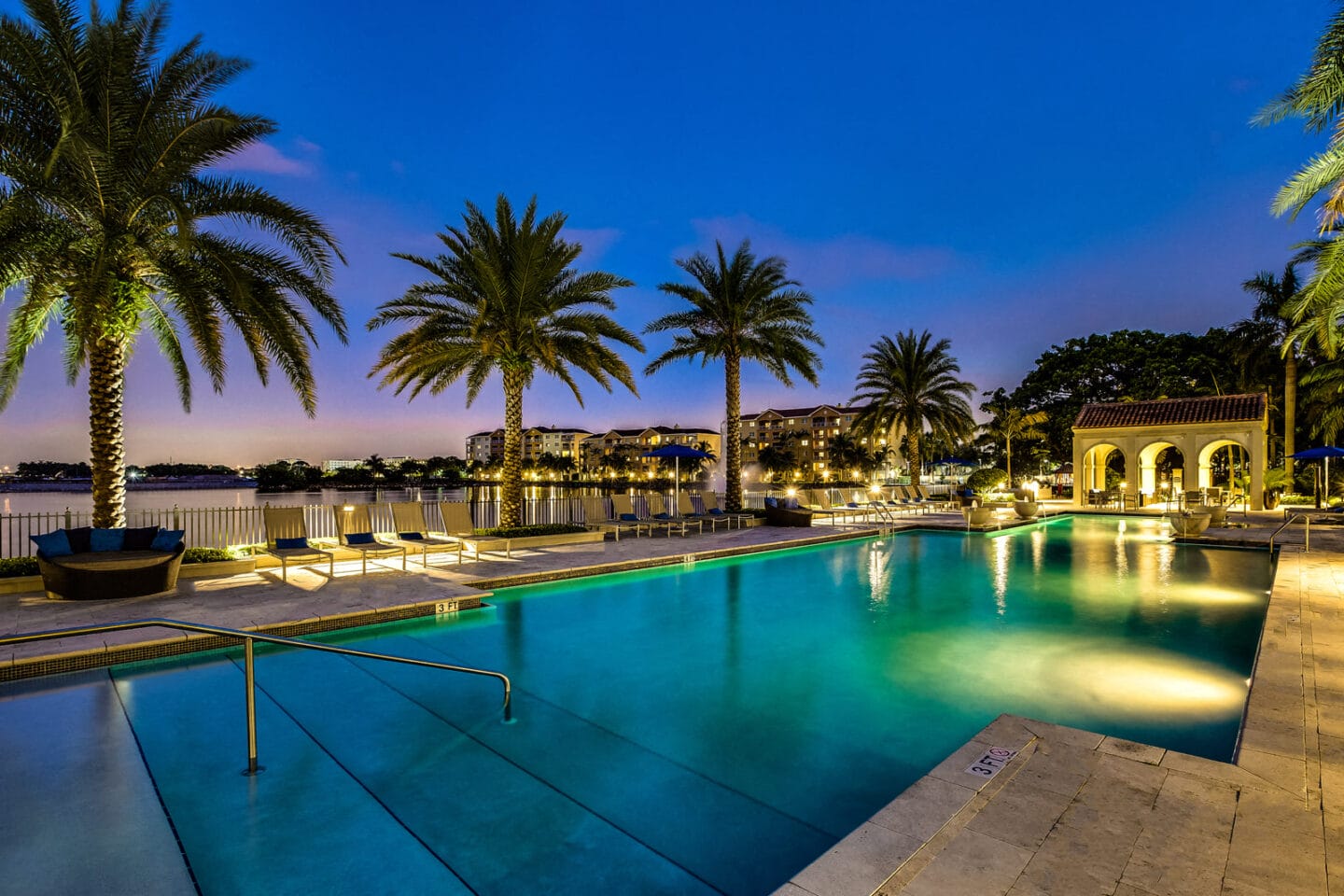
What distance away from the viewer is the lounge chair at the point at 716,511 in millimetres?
19062

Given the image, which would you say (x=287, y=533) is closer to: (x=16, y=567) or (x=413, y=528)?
(x=413, y=528)

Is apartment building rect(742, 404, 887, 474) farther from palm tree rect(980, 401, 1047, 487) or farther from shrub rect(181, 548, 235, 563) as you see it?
shrub rect(181, 548, 235, 563)

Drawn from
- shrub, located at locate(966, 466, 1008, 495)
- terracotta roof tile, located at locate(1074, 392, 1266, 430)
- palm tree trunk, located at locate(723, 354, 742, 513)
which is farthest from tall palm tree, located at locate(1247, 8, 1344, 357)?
shrub, located at locate(966, 466, 1008, 495)

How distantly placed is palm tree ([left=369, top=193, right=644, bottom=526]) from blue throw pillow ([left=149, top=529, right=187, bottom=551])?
21.0 feet

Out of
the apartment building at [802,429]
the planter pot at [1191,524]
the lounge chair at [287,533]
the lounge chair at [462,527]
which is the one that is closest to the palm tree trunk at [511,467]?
the lounge chair at [462,527]

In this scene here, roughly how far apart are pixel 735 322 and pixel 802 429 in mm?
117546

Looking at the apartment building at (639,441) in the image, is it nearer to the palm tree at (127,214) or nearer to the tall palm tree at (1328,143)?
the tall palm tree at (1328,143)

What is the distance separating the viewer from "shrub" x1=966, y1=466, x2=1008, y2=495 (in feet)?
102

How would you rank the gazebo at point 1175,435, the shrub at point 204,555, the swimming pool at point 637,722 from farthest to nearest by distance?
the gazebo at point 1175,435 < the shrub at point 204,555 < the swimming pool at point 637,722

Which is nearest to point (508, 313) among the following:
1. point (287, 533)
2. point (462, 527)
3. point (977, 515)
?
point (462, 527)

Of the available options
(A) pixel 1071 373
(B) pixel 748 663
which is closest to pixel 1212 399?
(A) pixel 1071 373

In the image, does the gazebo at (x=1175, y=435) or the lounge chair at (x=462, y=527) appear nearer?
the lounge chair at (x=462, y=527)

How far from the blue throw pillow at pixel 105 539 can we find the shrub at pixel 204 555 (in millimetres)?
1066

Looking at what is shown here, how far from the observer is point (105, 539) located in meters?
8.98
